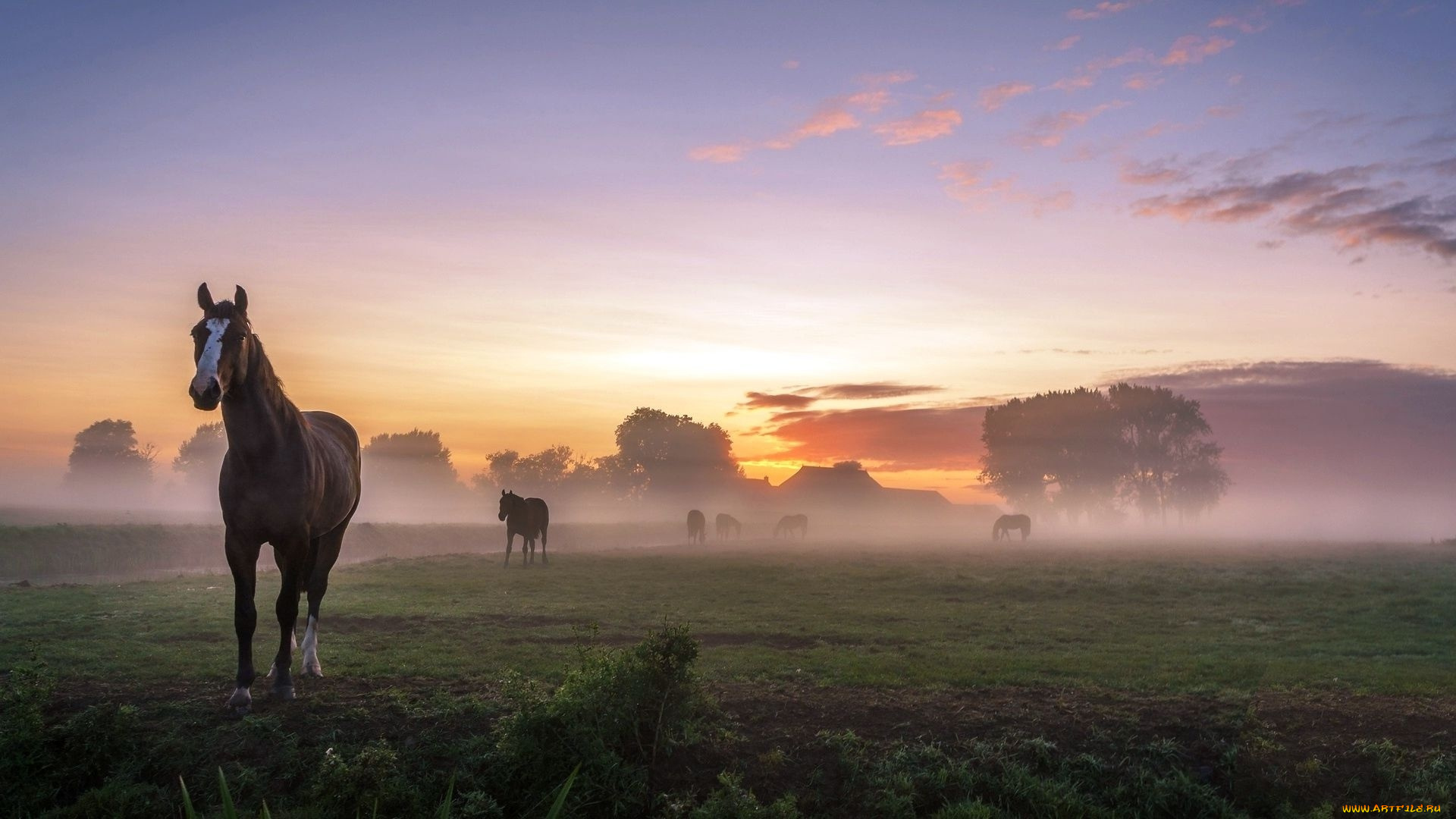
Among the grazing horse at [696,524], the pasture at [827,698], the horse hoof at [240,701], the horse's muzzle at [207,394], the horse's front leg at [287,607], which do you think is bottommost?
the grazing horse at [696,524]

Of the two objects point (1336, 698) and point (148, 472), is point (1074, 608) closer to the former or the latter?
point (1336, 698)

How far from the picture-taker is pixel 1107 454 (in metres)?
77.7

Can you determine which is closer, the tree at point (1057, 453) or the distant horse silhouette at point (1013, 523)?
the distant horse silhouette at point (1013, 523)

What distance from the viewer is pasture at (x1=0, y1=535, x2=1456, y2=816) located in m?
6.54

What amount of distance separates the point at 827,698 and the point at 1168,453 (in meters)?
82.9

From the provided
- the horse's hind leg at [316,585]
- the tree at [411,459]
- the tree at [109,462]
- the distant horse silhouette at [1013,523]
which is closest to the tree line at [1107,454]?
the distant horse silhouette at [1013,523]

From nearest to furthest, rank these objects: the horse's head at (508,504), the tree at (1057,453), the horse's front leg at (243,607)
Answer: the horse's front leg at (243,607), the horse's head at (508,504), the tree at (1057,453)

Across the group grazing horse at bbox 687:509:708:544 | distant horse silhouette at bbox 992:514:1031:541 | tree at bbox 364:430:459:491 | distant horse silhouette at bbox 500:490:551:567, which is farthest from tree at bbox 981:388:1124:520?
tree at bbox 364:430:459:491

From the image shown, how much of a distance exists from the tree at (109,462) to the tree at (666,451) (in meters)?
72.6

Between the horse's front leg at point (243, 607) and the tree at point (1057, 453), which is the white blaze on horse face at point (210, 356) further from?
the tree at point (1057, 453)

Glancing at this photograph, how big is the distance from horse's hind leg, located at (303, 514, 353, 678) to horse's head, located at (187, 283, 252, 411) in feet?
8.37

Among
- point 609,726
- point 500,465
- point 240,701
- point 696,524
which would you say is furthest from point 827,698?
point 500,465

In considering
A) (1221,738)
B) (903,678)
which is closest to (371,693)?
(903,678)

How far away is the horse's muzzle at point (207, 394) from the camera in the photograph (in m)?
6.98
